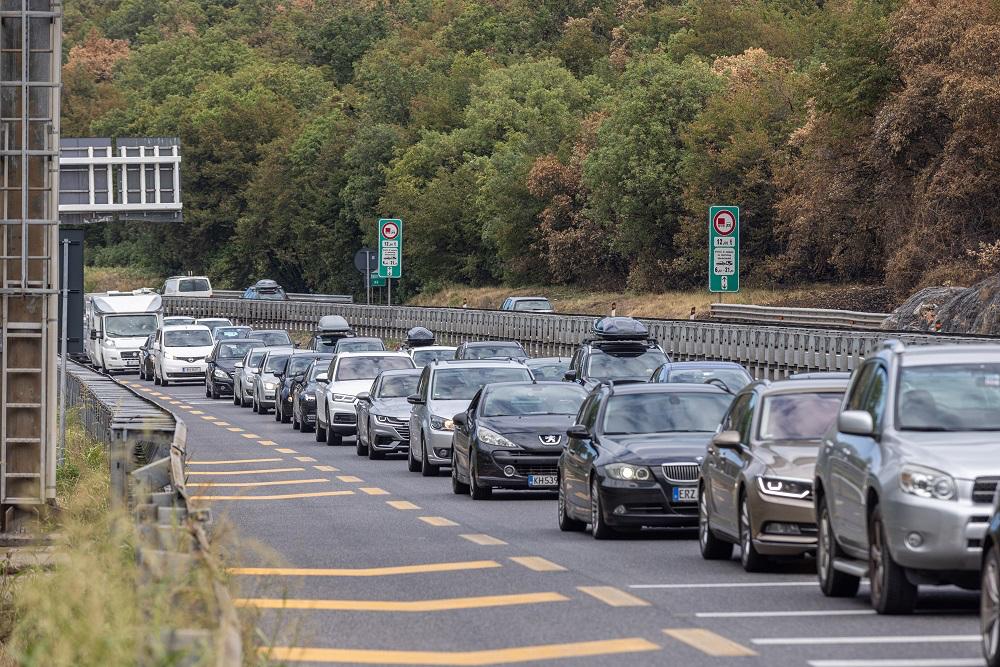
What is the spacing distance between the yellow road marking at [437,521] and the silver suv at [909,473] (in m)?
7.35

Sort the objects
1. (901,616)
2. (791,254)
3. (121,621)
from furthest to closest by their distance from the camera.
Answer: (791,254), (901,616), (121,621)

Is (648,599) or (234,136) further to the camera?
(234,136)

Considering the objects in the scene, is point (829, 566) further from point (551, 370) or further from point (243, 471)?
point (551, 370)

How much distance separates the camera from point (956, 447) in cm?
1261

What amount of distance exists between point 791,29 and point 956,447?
114m

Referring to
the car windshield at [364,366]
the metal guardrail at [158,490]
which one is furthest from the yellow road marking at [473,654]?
the car windshield at [364,366]

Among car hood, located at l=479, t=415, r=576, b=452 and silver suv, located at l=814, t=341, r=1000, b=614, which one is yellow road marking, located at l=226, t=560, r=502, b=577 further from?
car hood, located at l=479, t=415, r=576, b=452

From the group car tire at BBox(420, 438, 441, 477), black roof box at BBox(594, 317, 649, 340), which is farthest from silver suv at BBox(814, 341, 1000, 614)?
black roof box at BBox(594, 317, 649, 340)

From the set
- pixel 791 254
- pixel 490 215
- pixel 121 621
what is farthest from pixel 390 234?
pixel 121 621

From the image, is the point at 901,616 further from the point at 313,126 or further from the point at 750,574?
the point at 313,126

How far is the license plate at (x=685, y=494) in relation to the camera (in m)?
19.3

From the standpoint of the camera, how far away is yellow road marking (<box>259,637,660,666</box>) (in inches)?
448

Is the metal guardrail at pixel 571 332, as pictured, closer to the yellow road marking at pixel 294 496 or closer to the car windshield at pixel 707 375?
the car windshield at pixel 707 375

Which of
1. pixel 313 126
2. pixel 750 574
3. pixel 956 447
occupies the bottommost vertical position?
pixel 750 574
